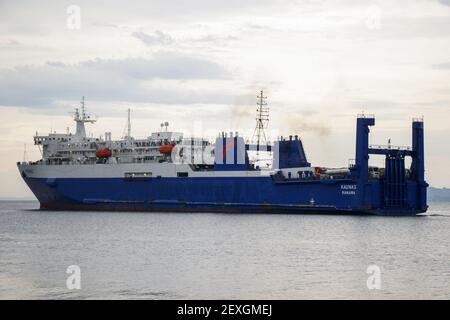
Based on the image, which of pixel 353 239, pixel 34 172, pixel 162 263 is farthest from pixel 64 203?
pixel 162 263

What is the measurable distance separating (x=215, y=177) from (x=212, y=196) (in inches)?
71.0

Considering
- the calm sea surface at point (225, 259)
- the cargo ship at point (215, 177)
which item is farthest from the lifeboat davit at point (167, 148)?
the calm sea surface at point (225, 259)

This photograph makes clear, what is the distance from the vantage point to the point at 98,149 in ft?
275

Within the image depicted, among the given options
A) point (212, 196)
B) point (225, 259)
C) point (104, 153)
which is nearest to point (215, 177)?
point (212, 196)

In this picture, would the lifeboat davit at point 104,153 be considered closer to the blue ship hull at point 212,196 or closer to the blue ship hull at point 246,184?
the blue ship hull at point 246,184

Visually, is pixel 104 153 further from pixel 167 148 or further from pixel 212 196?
pixel 212 196

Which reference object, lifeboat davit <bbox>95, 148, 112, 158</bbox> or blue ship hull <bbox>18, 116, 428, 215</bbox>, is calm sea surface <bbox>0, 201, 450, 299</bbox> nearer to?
blue ship hull <bbox>18, 116, 428, 215</bbox>

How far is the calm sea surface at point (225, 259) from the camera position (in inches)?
1223
